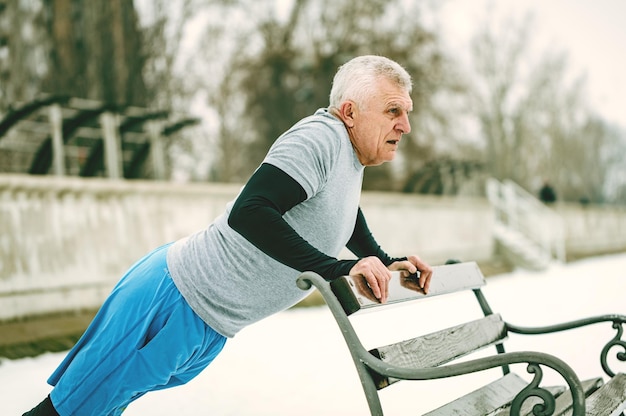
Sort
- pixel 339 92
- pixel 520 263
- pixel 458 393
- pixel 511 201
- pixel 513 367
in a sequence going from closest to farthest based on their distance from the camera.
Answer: pixel 339 92
pixel 458 393
pixel 513 367
pixel 520 263
pixel 511 201

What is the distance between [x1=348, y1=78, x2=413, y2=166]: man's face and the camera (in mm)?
2049

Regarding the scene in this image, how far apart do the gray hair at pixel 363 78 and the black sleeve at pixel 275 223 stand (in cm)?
41

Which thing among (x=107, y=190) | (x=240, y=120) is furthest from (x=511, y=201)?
(x=107, y=190)

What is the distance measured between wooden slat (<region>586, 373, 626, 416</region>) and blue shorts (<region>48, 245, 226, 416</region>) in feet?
4.42

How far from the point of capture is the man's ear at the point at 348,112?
6.80 feet

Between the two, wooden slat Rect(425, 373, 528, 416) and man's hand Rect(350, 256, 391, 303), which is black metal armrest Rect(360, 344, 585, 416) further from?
wooden slat Rect(425, 373, 528, 416)

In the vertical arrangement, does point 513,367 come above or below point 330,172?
below

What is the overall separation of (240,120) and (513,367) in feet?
57.4

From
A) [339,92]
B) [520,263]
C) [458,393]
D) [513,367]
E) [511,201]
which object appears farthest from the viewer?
[511,201]

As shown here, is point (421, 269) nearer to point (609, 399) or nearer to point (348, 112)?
point (348, 112)

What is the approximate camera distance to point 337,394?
14.3 ft

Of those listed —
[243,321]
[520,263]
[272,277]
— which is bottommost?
[520,263]

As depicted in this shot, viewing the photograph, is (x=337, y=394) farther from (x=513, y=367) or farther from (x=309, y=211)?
(x=309, y=211)

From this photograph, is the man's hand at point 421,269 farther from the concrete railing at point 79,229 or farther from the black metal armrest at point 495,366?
the concrete railing at point 79,229
